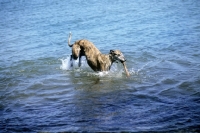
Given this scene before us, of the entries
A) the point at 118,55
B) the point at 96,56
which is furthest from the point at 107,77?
the point at 118,55

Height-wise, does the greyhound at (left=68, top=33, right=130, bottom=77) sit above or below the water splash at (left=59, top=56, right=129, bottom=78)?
above

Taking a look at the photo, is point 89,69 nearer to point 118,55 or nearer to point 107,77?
point 107,77

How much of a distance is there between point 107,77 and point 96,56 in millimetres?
859

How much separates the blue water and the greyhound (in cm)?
41

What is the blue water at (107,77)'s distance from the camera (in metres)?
6.49

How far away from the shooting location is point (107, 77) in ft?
33.6

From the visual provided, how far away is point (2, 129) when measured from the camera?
6.31m

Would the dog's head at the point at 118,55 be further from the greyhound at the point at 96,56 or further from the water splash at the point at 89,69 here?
the water splash at the point at 89,69

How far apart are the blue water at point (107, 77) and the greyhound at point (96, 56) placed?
41cm

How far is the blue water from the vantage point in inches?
255

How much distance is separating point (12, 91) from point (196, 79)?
19.7 feet

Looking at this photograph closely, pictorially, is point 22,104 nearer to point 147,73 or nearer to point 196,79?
point 147,73

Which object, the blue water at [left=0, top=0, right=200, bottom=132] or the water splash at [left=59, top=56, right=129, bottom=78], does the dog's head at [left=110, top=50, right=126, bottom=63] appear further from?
the water splash at [left=59, top=56, right=129, bottom=78]

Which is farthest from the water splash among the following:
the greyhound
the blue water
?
the greyhound
